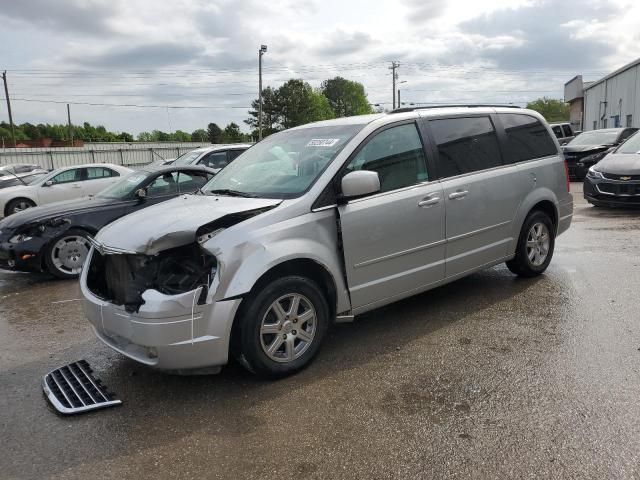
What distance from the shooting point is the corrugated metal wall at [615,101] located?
29583 millimetres

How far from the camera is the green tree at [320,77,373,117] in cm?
12156

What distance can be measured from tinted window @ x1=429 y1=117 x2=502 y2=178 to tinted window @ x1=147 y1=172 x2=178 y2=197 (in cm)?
482

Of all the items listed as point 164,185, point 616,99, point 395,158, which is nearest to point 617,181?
point 395,158

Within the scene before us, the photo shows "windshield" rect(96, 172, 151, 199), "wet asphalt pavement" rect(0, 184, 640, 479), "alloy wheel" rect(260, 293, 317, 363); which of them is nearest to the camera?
"wet asphalt pavement" rect(0, 184, 640, 479)

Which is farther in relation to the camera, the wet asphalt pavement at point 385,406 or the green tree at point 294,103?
the green tree at point 294,103

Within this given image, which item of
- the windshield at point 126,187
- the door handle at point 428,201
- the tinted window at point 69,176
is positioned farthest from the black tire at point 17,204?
the door handle at point 428,201

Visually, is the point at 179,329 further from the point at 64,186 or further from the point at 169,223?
the point at 64,186

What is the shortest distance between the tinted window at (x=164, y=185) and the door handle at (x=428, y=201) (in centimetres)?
494

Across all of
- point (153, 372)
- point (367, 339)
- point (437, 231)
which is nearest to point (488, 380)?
point (367, 339)

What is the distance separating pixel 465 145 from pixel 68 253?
215 inches

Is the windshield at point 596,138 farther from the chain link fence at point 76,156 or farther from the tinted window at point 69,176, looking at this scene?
the chain link fence at point 76,156

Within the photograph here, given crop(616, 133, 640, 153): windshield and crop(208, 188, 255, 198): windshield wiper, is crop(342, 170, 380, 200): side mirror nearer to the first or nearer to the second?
crop(208, 188, 255, 198): windshield wiper

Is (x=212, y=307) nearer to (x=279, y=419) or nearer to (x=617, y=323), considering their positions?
(x=279, y=419)

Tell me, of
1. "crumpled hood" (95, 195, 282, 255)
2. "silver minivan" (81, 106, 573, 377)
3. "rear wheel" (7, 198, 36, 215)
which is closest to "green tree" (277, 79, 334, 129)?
"rear wheel" (7, 198, 36, 215)
